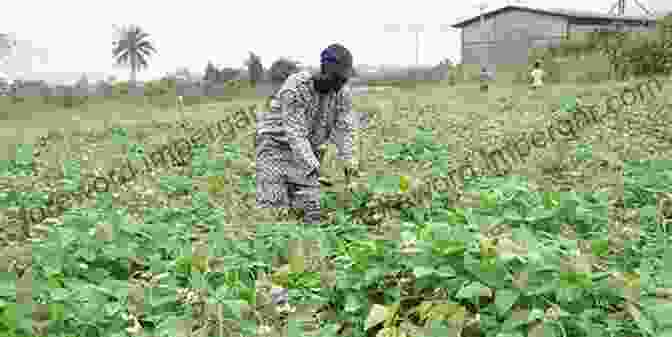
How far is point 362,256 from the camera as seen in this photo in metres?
2.74

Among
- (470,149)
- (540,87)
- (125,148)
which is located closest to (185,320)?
(470,149)

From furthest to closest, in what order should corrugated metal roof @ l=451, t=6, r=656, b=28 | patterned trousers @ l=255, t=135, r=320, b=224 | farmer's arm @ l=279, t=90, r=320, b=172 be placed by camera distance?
corrugated metal roof @ l=451, t=6, r=656, b=28 → patterned trousers @ l=255, t=135, r=320, b=224 → farmer's arm @ l=279, t=90, r=320, b=172

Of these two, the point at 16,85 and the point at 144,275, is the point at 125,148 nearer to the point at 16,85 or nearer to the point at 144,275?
the point at 144,275

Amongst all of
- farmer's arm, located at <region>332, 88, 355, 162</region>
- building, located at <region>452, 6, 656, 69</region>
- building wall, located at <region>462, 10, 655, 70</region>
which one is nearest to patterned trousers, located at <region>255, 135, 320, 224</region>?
farmer's arm, located at <region>332, 88, 355, 162</region>

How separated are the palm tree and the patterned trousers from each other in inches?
3009

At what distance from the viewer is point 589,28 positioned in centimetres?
2792

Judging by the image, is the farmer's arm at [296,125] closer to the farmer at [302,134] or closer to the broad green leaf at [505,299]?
the farmer at [302,134]

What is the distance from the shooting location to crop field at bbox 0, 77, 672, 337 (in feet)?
7.51

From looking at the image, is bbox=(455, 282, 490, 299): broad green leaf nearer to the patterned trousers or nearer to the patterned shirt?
the patterned shirt

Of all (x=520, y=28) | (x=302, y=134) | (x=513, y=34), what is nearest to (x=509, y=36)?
(x=513, y=34)

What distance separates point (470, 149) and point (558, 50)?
48.5 feet

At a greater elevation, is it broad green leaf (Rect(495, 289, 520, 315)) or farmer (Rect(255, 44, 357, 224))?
farmer (Rect(255, 44, 357, 224))

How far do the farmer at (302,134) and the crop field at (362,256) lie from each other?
192 millimetres

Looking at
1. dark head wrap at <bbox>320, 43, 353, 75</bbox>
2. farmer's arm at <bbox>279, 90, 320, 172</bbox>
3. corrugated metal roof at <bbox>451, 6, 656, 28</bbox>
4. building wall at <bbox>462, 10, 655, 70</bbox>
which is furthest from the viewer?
corrugated metal roof at <bbox>451, 6, 656, 28</bbox>
